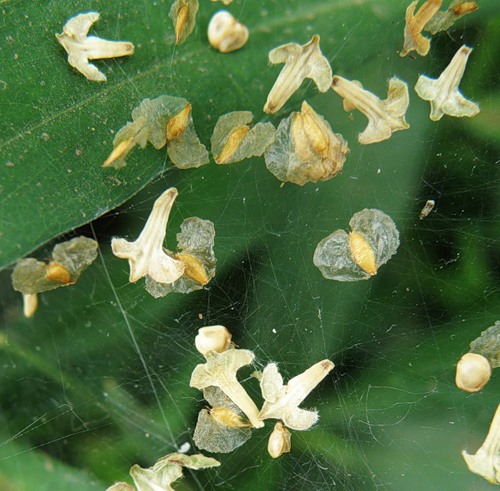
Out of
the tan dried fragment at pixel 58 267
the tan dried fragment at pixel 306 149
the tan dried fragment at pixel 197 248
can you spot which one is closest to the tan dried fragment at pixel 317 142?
the tan dried fragment at pixel 306 149

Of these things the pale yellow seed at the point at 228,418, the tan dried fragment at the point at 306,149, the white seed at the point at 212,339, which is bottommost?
the pale yellow seed at the point at 228,418

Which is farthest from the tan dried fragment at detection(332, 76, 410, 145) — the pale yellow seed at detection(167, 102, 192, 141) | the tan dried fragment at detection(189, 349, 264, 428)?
the tan dried fragment at detection(189, 349, 264, 428)

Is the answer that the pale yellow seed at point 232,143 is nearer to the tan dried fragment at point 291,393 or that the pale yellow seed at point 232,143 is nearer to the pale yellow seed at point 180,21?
the pale yellow seed at point 180,21

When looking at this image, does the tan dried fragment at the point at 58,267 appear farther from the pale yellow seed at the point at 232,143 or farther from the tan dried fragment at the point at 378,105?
the tan dried fragment at the point at 378,105

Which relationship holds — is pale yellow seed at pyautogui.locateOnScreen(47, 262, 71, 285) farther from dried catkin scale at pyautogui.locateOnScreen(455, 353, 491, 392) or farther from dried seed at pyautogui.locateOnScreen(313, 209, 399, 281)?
dried catkin scale at pyautogui.locateOnScreen(455, 353, 491, 392)

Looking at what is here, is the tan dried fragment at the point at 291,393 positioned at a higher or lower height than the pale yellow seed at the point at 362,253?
lower

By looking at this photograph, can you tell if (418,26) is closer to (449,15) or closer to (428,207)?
(449,15)

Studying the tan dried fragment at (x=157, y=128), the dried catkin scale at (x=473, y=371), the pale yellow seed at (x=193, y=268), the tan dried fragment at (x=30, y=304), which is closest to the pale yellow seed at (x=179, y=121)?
the tan dried fragment at (x=157, y=128)

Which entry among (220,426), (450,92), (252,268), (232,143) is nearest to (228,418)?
(220,426)
